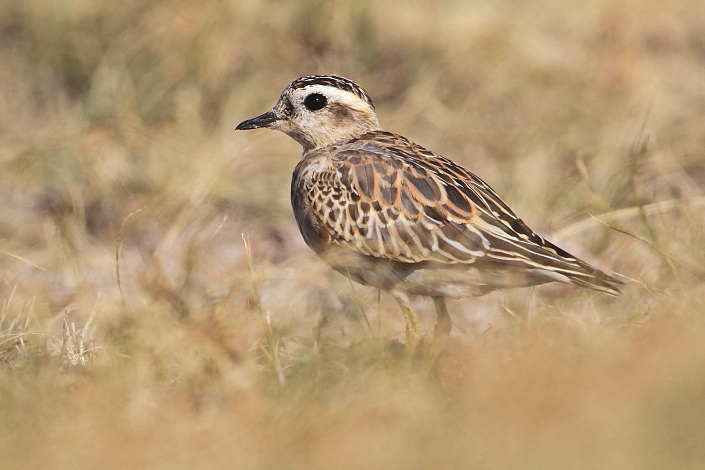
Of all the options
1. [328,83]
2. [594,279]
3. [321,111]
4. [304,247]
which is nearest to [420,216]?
[594,279]

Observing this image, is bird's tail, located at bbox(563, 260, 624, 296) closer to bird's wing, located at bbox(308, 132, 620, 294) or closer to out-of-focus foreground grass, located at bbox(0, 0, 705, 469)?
bird's wing, located at bbox(308, 132, 620, 294)

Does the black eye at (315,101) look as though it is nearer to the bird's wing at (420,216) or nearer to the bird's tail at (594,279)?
the bird's wing at (420,216)

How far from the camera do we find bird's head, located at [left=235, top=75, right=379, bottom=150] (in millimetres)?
6949

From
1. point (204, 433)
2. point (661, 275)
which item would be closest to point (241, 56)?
point (661, 275)

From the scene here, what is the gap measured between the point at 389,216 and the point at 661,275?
1675mm

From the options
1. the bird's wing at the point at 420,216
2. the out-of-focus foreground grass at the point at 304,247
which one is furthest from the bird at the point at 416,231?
the out-of-focus foreground grass at the point at 304,247

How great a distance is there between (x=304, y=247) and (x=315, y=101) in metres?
2.20

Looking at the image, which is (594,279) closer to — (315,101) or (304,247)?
(315,101)

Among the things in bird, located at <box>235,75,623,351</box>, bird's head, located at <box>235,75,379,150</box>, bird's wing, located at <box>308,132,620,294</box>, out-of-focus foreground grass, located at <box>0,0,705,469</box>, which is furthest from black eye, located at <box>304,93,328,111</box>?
out-of-focus foreground grass, located at <box>0,0,705,469</box>

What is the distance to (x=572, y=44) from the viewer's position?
11.3 meters

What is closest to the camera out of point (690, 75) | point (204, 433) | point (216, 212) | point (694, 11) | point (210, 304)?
point (204, 433)

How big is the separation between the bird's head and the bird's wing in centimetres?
59

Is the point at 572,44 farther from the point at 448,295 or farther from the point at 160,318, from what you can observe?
the point at 160,318

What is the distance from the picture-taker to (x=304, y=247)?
8.89 m
